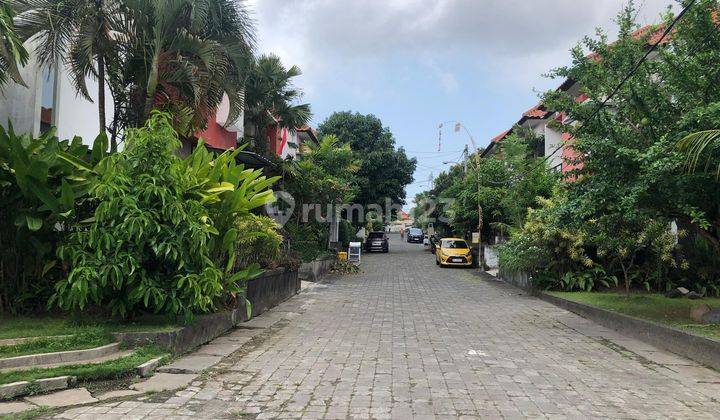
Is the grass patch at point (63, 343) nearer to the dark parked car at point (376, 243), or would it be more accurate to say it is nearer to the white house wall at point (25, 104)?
the white house wall at point (25, 104)

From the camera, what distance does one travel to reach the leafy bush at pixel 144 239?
6.47 meters

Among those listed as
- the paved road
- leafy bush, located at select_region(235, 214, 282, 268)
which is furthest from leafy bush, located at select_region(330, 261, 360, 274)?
the paved road

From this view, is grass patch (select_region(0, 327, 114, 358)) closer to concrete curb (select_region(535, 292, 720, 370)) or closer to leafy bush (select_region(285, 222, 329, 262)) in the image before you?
concrete curb (select_region(535, 292, 720, 370))

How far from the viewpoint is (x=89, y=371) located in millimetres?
5520

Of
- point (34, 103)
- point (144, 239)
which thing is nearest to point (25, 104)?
point (34, 103)

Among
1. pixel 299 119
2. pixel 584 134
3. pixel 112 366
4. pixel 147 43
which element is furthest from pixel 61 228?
pixel 299 119

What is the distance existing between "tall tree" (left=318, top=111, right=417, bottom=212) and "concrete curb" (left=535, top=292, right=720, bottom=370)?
24633mm

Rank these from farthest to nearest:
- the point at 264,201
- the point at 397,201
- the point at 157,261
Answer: the point at 397,201 < the point at 264,201 < the point at 157,261

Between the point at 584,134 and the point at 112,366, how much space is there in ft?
28.4

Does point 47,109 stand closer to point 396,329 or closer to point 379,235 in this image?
point 396,329

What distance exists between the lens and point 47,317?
725cm

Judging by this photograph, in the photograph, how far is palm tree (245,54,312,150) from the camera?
20.6 metres

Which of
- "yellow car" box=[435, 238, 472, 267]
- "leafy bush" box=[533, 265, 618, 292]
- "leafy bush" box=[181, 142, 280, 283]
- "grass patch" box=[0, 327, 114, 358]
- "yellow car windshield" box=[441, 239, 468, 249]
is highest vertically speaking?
"leafy bush" box=[181, 142, 280, 283]

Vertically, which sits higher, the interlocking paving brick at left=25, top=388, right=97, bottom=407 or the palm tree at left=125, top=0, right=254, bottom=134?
the palm tree at left=125, top=0, right=254, bottom=134
